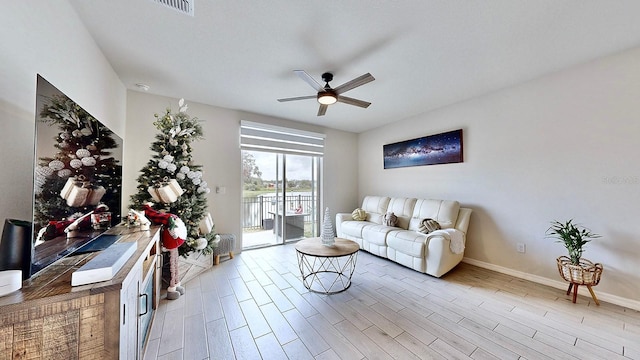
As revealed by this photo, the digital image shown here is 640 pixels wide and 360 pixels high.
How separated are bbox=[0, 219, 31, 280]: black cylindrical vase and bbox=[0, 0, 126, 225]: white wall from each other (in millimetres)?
356

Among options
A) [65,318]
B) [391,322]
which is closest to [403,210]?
[391,322]

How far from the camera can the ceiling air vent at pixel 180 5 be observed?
4.96 ft

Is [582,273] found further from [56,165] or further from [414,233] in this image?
[56,165]

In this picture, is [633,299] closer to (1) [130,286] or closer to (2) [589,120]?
(2) [589,120]

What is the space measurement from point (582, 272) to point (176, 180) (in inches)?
170

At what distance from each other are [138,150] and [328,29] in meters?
3.00

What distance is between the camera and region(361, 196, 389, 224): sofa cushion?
428 centimetres

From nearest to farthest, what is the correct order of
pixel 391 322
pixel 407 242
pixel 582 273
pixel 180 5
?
pixel 180 5 < pixel 391 322 < pixel 582 273 < pixel 407 242

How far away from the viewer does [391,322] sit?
201 centimetres

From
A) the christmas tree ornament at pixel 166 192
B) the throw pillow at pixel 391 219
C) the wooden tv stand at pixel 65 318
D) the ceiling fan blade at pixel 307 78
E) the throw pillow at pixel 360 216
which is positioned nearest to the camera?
the wooden tv stand at pixel 65 318

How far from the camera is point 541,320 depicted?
6.63 ft

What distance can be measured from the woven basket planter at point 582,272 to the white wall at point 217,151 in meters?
3.55

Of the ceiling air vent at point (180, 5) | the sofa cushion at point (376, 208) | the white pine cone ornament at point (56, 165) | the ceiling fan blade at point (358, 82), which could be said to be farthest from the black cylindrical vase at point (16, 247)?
the sofa cushion at point (376, 208)

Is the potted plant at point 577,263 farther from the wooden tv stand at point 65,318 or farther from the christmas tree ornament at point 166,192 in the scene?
the christmas tree ornament at point 166,192
